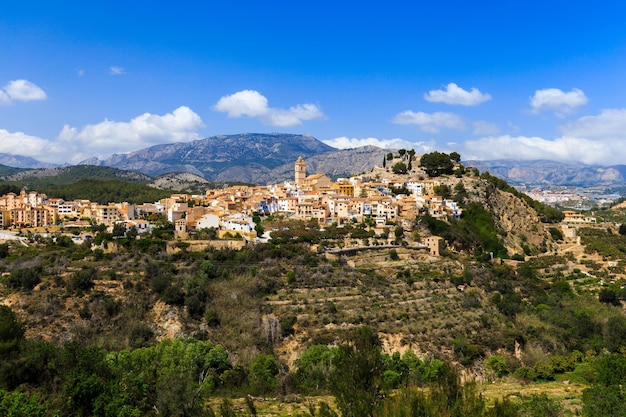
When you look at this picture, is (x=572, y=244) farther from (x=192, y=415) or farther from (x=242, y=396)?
(x=192, y=415)

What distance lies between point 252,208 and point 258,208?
861mm

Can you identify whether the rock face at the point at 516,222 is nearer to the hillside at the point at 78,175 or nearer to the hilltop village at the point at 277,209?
the hilltop village at the point at 277,209

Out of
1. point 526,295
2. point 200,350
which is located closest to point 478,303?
point 526,295

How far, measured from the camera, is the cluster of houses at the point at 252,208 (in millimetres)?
52875

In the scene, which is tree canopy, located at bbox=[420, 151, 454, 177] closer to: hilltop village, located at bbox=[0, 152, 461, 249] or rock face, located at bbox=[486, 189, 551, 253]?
hilltop village, located at bbox=[0, 152, 461, 249]

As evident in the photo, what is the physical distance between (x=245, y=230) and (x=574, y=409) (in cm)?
3499

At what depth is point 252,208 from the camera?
6103 centimetres

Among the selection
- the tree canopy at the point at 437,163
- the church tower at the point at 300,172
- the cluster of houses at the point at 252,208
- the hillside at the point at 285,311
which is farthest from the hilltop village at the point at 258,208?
the church tower at the point at 300,172

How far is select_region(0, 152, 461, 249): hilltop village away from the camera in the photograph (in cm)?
5259

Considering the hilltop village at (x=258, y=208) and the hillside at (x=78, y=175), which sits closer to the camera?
the hilltop village at (x=258, y=208)

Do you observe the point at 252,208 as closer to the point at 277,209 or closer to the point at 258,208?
the point at 258,208

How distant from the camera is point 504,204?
68.6 m

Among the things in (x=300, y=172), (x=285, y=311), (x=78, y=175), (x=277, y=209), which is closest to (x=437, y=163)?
(x=300, y=172)

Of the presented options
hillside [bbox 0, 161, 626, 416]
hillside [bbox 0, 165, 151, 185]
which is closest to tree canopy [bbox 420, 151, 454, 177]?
hillside [bbox 0, 161, 626, 416]
